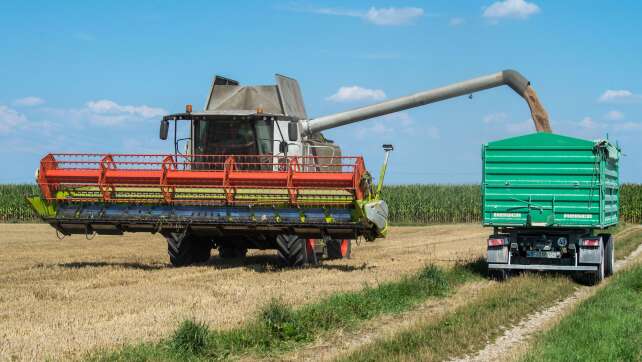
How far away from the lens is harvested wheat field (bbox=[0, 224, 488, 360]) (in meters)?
9.20

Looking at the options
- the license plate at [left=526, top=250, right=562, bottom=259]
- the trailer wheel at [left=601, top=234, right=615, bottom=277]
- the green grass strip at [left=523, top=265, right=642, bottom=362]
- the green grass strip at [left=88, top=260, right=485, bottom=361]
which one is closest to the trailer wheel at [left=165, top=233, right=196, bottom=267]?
the green grass strip at [left=88, top=260, right=485, bottom=361]

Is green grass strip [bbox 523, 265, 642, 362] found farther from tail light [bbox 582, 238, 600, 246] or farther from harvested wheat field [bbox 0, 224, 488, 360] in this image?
harvested wheat field [bbox 0, 224, 488, 360]

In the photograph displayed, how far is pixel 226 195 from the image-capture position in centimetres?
1556

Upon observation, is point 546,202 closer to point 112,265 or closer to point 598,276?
→ point 598,276

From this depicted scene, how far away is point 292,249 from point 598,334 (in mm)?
7864

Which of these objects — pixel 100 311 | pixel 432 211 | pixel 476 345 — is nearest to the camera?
pixel 476 345

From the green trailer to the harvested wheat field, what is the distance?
2027mm

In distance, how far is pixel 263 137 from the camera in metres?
17.1

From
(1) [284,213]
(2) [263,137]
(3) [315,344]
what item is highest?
(2) [263,137]

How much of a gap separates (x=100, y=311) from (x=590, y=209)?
8.67 m

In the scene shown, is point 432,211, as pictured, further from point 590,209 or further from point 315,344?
point 315,344

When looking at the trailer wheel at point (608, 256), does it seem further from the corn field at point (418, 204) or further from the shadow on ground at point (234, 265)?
the corn field at point (418, 204)

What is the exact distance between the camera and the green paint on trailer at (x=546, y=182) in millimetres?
15312

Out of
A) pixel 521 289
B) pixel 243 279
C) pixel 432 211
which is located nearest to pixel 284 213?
pixel 243 279
